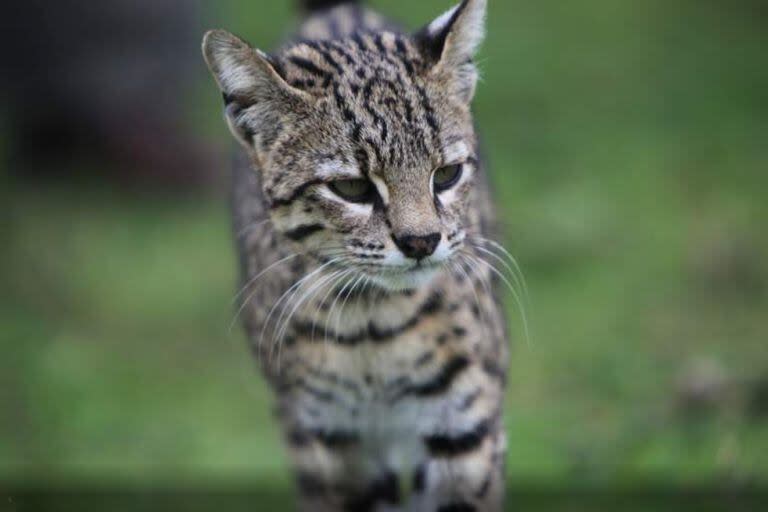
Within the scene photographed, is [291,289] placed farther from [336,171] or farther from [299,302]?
[336,171]

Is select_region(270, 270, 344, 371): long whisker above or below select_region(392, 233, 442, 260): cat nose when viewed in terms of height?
below

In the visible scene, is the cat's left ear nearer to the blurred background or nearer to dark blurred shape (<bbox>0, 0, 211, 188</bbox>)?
the blurred background

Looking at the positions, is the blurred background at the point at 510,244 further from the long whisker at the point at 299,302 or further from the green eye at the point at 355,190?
the green eye at the point at 355,190

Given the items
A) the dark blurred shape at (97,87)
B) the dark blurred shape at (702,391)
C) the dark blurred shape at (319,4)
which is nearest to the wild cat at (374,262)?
the dark blurred shape at (319,4)

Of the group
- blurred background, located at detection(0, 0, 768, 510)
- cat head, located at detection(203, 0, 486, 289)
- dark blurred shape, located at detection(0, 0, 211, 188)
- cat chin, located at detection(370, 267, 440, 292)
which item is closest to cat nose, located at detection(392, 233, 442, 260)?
cat head, located at detection(203, 0, 486, 289)

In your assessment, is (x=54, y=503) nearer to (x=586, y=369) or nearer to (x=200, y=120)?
(x=586, y=369)

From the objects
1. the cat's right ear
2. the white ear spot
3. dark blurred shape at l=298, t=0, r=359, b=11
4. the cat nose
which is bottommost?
the cat nose

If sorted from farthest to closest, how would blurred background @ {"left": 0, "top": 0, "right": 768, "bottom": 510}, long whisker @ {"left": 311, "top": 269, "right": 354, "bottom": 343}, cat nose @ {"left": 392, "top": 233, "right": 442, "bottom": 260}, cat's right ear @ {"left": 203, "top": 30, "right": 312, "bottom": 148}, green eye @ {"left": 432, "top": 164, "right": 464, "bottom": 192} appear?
blurred background @ {"left": 0, "top": 0, "right": 768, "bottom": 510}
long whisker @ {"left": 311, "top": 269, "right": 354, "bottom": 343}
green eye @ {"left": 432, "top": 164, "right": 464, "bottom": 192}
cat's right ear @ {"left": 203, "top": 30, "right": 312, "bottom": 148}
cat nose @ {"left": 392, "top": 233, "right": 442, "bottom": 260}

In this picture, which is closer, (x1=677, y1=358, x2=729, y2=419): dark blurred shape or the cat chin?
the cat chin
